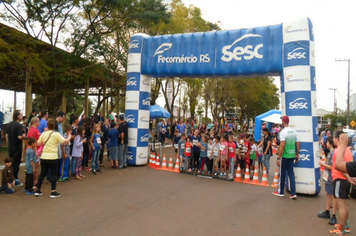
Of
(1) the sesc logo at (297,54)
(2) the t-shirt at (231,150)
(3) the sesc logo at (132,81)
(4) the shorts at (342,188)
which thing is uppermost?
(1) the sesc logo at (297,54)

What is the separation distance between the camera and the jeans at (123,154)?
10.2m

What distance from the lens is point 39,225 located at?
15.4 ft

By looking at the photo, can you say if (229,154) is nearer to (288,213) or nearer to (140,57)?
(288,213)

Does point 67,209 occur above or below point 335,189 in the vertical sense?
below

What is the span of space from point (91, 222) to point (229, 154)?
548 centimetres

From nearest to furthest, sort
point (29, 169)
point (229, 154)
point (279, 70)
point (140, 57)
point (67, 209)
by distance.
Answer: point (67, 209)
point (29, 169)
point (279, 70)
point (229, 154)
point (140, 57)

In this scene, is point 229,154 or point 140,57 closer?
point 229,154

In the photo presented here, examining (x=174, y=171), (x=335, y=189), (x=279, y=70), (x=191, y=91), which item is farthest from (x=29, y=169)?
(x=191, y=91)

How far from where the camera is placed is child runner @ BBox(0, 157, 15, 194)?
6371 mm

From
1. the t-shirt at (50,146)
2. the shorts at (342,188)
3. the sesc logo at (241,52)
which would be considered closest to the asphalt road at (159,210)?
the shorts at (342,188)

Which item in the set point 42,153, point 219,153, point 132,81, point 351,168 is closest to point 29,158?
point 42,153

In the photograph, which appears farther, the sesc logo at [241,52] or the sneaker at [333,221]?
the sesc logo at [241,52]

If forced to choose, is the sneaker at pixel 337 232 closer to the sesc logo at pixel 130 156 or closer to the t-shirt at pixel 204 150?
the t-shirt at pixel 204 150

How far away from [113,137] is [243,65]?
5.28 metres
